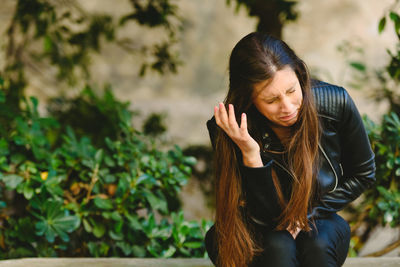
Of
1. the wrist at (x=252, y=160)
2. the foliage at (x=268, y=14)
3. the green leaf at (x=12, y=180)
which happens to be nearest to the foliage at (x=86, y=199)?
the green leaf at (x=12, y=180)

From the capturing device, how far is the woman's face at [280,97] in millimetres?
1480

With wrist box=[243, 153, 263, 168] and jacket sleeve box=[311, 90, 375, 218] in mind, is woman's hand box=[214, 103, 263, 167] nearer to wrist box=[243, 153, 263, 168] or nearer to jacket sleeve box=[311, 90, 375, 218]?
wrist box=[243, 153, 263, 168]

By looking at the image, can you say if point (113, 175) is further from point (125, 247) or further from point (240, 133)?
point (240, 133)

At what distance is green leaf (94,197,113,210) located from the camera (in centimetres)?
207

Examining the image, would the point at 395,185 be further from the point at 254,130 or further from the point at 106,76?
the point at 106,76

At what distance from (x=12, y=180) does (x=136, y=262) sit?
0.69 meters

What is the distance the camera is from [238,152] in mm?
1623

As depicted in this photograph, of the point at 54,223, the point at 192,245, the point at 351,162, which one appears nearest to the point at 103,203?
the point at 54,223

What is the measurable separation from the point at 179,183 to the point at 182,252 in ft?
1.09

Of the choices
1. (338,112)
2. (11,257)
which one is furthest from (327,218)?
(11,257)

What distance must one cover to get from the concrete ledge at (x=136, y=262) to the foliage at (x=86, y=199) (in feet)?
0.45

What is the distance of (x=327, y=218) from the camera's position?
63.6 inches

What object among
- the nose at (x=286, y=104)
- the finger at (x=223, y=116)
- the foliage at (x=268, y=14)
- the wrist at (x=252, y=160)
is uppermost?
the foliage at (x=268, y=14)

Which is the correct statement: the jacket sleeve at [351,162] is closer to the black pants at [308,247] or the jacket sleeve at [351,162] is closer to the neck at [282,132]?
the black pants at [308,247]
